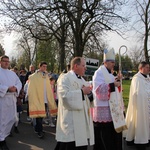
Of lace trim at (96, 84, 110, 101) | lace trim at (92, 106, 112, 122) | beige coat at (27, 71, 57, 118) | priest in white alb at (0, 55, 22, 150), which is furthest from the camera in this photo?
beige coat at (27, 71, 57, 118)

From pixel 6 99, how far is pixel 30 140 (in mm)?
1386

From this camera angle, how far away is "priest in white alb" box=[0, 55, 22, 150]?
6.04m

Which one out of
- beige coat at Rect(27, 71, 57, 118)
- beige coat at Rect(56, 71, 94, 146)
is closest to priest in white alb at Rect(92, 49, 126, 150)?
beige coat at Rect(56, 71, 94, 146)

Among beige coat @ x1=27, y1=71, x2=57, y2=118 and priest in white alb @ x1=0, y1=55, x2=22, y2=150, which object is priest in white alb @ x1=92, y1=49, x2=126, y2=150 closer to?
priest in white alb @ x1=0, y1=55, x2=22, y2=150

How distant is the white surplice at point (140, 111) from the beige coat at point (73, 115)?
2.13 meters

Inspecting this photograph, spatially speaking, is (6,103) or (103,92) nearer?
(103,92)

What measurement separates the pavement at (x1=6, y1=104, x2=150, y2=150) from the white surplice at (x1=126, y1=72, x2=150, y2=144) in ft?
1.27

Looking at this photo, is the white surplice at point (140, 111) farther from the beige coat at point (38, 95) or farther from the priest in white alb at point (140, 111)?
the beige coat at point (38, 95)

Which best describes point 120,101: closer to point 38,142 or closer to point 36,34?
point 38,142

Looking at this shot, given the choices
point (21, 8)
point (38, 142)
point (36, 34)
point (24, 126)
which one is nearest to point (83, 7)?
point (21, 8)

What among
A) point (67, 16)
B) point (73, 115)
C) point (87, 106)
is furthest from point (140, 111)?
point (67, 16)

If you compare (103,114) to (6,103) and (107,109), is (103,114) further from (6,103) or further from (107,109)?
(6,103)

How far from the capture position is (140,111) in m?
6.17

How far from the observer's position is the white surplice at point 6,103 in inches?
239
